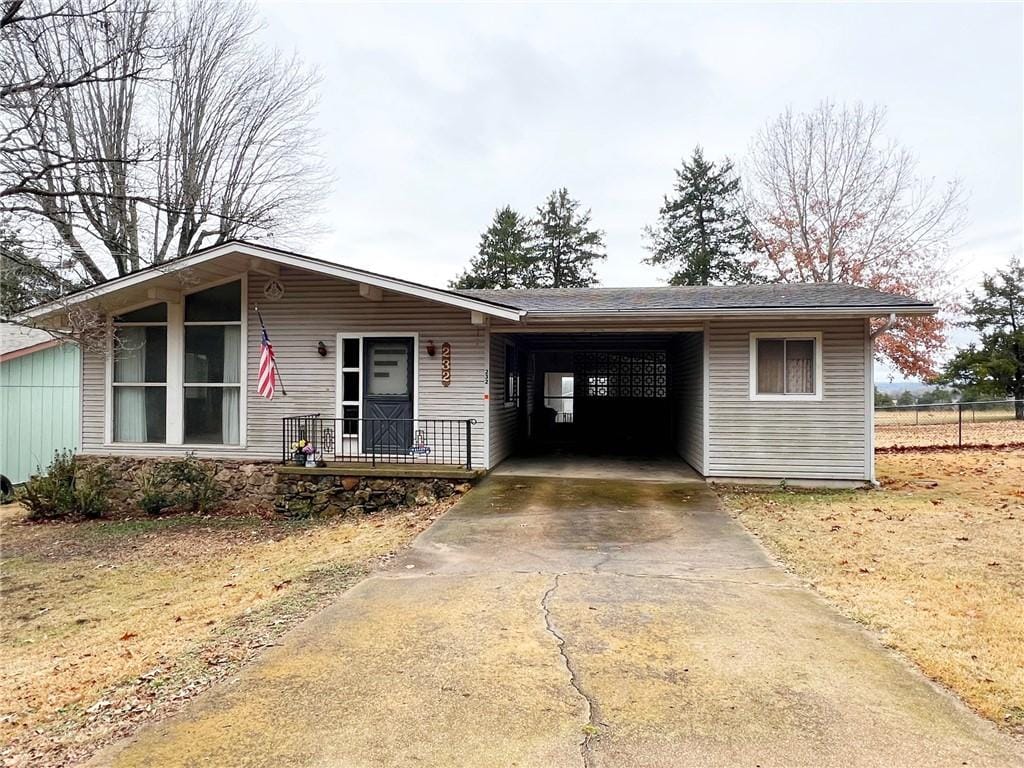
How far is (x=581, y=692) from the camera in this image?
116 inches

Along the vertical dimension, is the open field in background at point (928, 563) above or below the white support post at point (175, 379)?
below

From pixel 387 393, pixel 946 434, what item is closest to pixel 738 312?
pixel 387 393

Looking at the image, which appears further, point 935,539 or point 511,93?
point 511,93

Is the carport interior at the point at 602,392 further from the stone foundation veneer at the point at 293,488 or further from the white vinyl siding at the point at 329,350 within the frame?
the stone foundation veneer at the point at 293,488

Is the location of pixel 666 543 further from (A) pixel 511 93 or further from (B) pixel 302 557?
(A) pixel 511 93

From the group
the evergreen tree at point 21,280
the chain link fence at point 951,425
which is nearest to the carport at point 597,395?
the chain link fence at point 951,425

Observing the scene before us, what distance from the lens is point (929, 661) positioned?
3.32 metres

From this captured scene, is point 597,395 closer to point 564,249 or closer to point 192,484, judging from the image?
point 192,484

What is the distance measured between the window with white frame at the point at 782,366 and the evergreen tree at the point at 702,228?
2168 cm

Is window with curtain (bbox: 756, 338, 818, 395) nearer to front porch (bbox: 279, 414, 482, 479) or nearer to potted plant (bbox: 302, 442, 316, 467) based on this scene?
front porch (bbox: 279, 414, 482, 479)

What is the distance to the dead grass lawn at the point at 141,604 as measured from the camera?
307 cm

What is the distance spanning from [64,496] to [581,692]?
10.2 meters

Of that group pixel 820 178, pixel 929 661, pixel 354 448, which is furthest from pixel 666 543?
pixel 820 178

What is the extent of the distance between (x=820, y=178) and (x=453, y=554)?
72.9 feet
